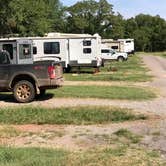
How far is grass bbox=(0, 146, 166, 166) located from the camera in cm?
845

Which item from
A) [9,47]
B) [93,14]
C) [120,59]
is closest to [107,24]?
[93,14]

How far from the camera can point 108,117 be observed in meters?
14.1

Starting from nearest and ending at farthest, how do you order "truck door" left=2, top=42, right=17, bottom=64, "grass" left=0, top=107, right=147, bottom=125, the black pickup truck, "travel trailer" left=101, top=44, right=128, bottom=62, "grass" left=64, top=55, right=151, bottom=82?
"grass" left=0, top=107, right=147, bottom=125
the black pickup truck
"truck door" left=2, top=42, right=17, bottom=64
"grass" left=64, top=55, right=151, bottom=82
"travel trailer" left=101, top=44, right=128, bottom=62

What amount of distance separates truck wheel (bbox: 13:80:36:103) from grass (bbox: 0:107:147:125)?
208cm

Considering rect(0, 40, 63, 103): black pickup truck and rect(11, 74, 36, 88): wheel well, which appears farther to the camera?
rect(11, 74, 36, 88): wheel well

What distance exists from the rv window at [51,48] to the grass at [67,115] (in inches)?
733

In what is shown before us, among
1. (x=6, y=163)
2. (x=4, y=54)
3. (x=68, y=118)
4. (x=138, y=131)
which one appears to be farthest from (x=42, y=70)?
(x=6, y=163)

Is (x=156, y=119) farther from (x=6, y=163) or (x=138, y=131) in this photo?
(x=6, y=163)

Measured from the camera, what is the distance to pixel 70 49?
113ft

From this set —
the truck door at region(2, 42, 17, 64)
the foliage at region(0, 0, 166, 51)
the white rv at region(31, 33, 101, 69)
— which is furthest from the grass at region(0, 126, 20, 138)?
the foliage at region(0, 0, 166, 51)

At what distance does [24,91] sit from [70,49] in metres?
17.2

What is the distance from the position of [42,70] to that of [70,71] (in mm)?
18557

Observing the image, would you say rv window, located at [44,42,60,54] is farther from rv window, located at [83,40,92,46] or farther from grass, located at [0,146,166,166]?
grass, located at [0,146,166,166]

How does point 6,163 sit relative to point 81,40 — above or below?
below
